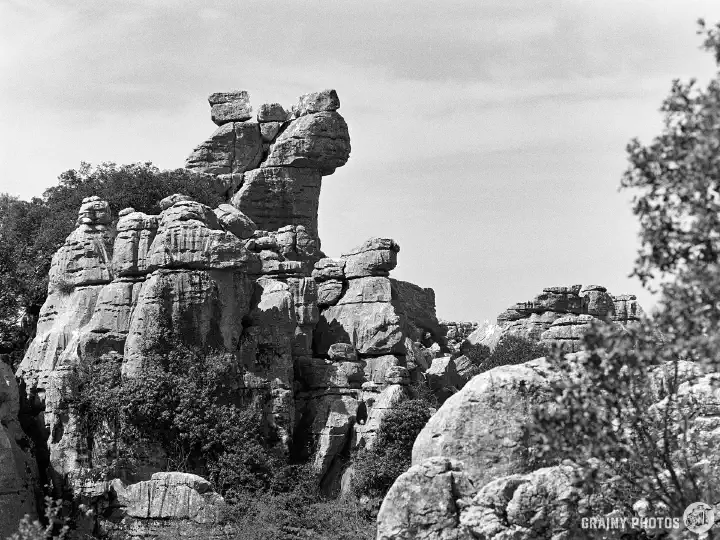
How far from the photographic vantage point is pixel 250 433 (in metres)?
39.6

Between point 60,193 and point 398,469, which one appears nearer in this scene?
point 398,469

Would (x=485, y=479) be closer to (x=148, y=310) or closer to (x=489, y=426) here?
(x=489, y=426)

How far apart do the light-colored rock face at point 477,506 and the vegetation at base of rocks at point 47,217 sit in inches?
1269

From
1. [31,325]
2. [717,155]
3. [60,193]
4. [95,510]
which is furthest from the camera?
[60,193]

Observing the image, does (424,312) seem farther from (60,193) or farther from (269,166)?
(60,193)

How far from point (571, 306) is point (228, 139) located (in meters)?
21.2

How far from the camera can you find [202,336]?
40.8 meters

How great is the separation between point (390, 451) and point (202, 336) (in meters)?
7.09

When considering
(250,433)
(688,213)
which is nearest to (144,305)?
(250,433)

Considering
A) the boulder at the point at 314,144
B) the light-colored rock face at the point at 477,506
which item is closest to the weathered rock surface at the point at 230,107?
the boulder at the point at 314,144

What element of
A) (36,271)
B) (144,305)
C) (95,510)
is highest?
(36,271)

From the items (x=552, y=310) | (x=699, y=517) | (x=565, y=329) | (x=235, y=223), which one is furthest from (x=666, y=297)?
(x=552, y=310)

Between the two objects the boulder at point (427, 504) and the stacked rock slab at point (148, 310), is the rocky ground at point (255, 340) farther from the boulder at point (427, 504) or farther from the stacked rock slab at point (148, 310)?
the boulder at point (427, 504)

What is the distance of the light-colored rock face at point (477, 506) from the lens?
16016mm
